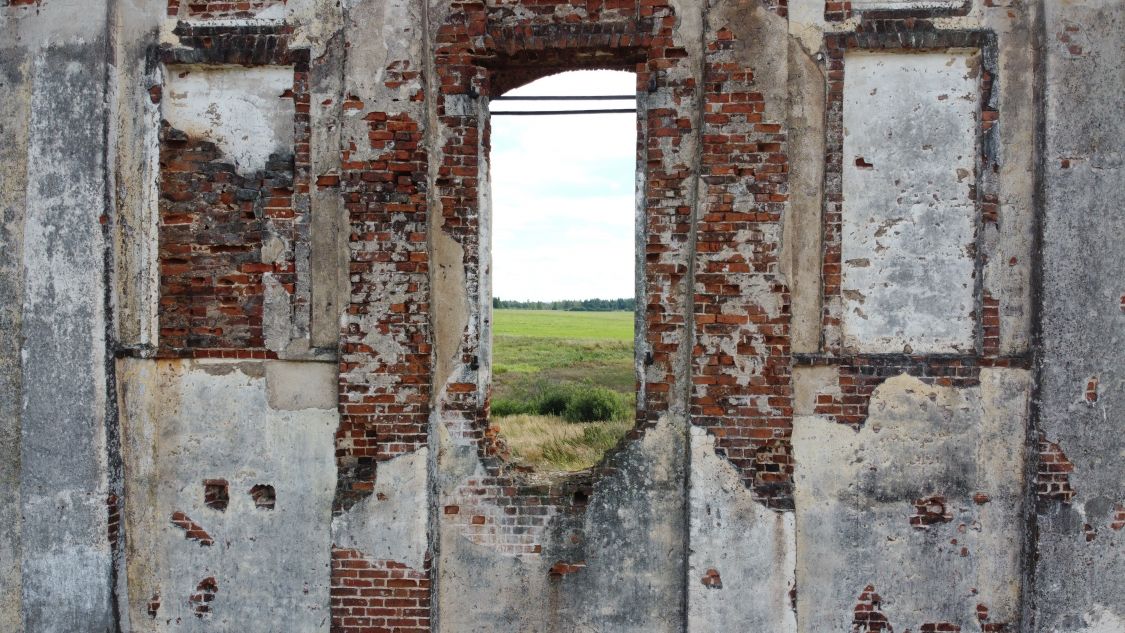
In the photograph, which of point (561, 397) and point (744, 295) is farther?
point (561, 397)

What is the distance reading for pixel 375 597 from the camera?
3.75 metres

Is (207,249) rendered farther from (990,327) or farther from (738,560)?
(990,327)

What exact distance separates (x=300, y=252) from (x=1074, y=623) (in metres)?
4.96

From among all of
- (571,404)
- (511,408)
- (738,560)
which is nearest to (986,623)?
(738,560)

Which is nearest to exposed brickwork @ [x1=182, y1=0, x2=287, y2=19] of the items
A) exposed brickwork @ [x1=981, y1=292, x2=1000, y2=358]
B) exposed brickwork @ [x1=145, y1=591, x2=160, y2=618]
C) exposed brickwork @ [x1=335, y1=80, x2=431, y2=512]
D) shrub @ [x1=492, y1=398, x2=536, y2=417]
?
exposed brickwork @ [x1=335, y1=80, x2=431, y2=512]

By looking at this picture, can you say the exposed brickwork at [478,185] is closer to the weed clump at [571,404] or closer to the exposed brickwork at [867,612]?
the exposed brickwork at [867,612]

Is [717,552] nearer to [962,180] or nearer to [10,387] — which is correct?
[962,180]

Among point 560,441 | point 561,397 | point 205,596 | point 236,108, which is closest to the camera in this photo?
point 205,596

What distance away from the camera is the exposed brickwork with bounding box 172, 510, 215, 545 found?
391 cm

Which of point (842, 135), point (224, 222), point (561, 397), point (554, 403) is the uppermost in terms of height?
point (842, 135)

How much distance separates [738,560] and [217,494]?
10.3ft

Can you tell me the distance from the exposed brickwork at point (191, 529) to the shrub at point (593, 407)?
29.0ft

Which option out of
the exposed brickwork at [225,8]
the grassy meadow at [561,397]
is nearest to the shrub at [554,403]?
the grassy meadow at [561,397]

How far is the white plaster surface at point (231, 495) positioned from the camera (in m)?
3.86
